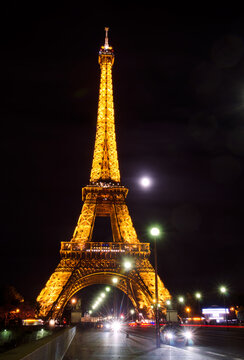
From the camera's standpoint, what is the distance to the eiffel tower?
57.1 metres

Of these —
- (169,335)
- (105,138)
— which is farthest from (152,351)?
(105,138)

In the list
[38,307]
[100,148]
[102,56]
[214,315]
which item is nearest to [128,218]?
[100,148]

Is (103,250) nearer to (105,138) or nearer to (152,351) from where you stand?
(105,138)

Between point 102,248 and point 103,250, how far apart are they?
42 centimetres

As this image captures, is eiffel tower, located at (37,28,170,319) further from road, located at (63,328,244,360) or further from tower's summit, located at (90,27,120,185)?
road, located at (63,328,244,360)

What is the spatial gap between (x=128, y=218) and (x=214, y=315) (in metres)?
37.0

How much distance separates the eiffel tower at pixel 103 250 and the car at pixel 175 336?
34.0 metres

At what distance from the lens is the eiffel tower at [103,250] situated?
5706cm

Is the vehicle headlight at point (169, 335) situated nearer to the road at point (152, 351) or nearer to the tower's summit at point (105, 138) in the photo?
the road at point (152, 351)

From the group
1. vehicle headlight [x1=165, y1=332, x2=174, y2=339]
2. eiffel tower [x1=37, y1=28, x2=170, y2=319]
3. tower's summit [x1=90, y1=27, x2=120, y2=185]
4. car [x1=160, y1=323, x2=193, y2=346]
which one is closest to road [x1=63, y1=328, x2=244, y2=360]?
car [x1=160, y1=323, x2=193, y2=346]

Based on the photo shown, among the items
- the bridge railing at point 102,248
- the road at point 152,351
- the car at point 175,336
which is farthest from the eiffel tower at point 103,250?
the road at point 152,351

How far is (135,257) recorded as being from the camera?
6159 centimetres

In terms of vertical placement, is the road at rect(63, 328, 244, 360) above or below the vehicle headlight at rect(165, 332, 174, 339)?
below

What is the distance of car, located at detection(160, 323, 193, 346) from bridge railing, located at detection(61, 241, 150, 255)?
126 ft
